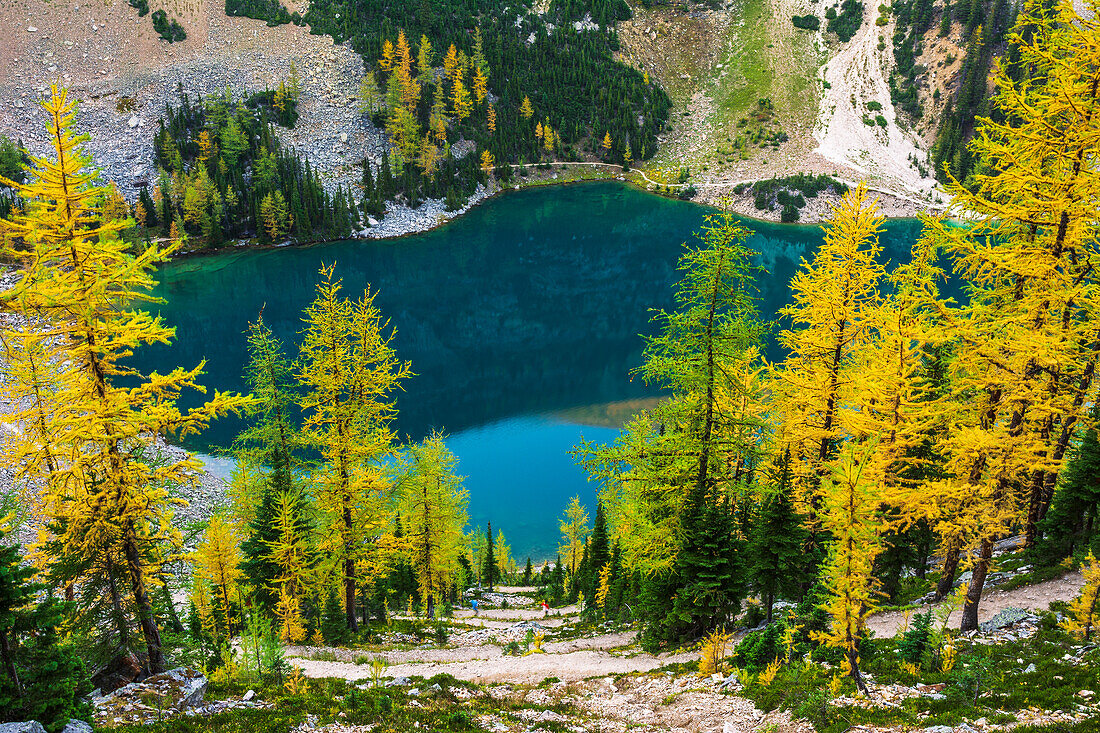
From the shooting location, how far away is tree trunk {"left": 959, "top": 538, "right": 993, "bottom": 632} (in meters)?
14.8

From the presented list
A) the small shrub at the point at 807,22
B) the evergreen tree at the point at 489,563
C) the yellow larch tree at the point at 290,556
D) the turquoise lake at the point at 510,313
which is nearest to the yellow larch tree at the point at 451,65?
the turquoise lake at the point at 510,313

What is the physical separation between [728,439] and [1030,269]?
356 inches

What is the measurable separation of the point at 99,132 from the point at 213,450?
9343 centimetres

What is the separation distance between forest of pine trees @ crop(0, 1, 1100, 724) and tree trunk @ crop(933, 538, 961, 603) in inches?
3.2

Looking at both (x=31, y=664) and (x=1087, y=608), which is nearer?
(x=31, y=664)

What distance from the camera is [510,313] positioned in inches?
3396

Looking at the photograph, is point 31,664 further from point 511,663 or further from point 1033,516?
point 1033,516

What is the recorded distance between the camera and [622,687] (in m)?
17.6

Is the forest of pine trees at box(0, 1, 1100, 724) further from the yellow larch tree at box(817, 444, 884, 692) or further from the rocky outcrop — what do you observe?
the rocky outcrop

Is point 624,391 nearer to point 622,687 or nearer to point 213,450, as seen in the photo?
point 213,450

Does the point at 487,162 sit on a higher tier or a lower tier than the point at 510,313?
higher

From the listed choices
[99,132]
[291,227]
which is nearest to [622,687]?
[291,227]

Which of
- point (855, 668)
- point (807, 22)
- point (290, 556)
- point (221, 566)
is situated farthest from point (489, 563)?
point (807, 22)

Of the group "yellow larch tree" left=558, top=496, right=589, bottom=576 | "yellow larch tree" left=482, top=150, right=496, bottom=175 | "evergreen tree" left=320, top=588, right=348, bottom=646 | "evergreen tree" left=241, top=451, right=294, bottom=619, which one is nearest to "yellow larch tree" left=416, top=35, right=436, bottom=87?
"yellow larch tree" left=482, top=150, right=496, bottom=175
